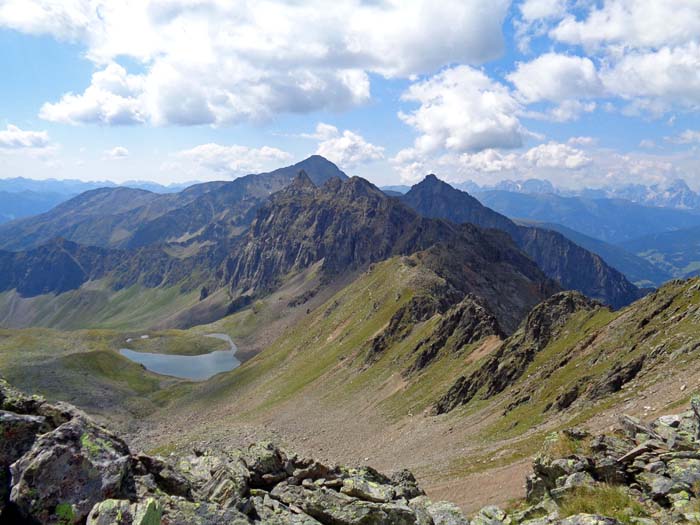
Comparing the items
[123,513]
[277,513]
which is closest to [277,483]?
[277,513]

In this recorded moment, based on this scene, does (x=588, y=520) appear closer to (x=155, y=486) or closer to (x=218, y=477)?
(x=218, y=477)

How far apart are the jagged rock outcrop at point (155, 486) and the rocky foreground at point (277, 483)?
0.04 metres

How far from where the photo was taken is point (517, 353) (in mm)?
86000

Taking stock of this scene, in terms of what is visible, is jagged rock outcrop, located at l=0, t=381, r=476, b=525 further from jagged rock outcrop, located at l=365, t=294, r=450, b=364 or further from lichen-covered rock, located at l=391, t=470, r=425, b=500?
jagged rock outcrop, located at l=365, t=294, r=450, b=364

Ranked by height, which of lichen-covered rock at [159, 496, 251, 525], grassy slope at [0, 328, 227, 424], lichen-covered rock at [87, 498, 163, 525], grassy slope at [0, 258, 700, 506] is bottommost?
grassy slope at [0, 328, 227, 424]

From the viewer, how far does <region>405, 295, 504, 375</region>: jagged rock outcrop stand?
354 ft

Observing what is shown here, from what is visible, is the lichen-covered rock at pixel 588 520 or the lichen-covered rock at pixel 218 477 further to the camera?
the lichen-covered rock at pixel 218 477

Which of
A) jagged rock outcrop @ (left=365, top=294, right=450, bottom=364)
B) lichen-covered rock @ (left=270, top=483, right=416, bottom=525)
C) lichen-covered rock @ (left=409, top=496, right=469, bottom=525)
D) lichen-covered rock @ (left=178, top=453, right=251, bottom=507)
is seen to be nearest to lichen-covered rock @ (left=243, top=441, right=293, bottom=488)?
lichen-covered rock @ (left=178, top=453, right=251, bottom=507)

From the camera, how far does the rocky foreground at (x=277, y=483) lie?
639 inches

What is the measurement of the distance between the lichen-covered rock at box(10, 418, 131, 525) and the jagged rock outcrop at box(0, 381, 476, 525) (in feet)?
0.10

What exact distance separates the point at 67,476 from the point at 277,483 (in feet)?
42.1

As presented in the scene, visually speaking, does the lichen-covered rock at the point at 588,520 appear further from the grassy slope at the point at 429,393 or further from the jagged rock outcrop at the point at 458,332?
the jagged rock outcrop at the point at 458,332

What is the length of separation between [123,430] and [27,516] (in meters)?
130

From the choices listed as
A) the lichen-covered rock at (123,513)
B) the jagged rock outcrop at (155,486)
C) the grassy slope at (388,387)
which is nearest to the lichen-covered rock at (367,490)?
the jagged rock outcrop at (155,486)
